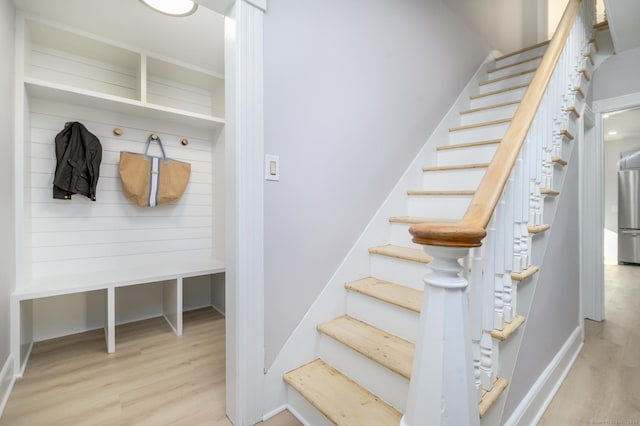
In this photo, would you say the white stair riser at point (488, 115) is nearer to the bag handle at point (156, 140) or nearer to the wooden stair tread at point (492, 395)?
the wooden stair tread at point (492, 395)

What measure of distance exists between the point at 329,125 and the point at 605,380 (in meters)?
2.30

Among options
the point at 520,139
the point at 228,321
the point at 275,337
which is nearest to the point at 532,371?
the point at 520,139

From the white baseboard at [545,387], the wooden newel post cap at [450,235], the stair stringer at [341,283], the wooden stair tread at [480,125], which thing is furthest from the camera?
the wooden stair tread at [480,125]

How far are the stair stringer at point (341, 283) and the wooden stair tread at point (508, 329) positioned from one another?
33.1 inches

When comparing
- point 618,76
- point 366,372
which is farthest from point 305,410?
point 618,76

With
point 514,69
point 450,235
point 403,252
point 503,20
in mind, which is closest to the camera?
point 450,235

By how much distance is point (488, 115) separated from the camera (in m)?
2.54

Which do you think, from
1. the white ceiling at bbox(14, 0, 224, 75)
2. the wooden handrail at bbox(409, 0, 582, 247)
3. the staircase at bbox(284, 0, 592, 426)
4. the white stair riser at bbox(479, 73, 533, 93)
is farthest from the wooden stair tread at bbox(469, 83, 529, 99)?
the white ceiling at bbox(14, 0, 224, 75)

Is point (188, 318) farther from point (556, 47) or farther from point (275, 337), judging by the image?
point (556, 47)

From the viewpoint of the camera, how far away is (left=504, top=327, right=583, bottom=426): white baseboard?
1336 mm

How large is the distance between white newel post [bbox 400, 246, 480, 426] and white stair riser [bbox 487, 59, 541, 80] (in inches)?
120

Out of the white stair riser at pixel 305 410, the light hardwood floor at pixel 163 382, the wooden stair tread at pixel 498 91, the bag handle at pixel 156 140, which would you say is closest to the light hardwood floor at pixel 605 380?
the light hardwood floor at pixel 163 382

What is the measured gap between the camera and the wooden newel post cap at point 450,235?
26.0 inches

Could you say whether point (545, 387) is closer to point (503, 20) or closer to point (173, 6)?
point (173, 6)
